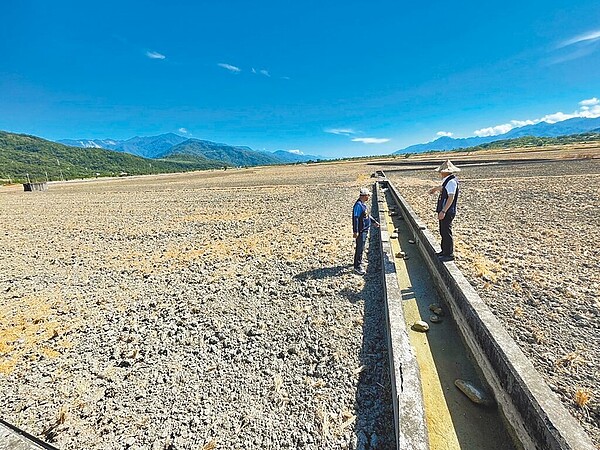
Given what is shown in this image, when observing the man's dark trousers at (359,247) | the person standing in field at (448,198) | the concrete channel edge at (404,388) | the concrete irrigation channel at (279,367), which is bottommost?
the concrete irrigation channel at (279,367)

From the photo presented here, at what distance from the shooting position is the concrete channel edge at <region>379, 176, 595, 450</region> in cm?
249

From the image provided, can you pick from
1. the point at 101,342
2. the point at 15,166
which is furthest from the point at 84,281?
the point at 15,166

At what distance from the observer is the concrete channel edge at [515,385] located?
2.49 metres

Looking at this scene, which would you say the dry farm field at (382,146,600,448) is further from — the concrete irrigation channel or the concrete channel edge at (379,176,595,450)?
the concrete irrigation channel

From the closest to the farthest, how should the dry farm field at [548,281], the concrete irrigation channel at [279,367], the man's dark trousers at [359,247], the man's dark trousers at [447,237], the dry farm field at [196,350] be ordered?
the concrete irrigation channel at [279,367] < the dry farm field at [196,350] < the dry farm field at [548,281] < the man's dark trousers at [447,237] < the man's dark trousers at [359,247]

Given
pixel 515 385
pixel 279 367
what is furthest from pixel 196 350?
pixel 515 385

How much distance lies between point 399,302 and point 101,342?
4794mm

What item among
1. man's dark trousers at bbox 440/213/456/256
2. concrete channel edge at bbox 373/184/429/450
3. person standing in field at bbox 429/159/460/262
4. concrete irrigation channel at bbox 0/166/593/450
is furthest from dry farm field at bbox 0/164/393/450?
person standing in field at bbox 429/159/460/262

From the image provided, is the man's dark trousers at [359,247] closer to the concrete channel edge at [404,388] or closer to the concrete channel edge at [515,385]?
the concrete channel edge at [404,388]

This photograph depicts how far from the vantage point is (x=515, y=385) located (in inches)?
120

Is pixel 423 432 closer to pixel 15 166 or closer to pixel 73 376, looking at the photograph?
pixel 73 376

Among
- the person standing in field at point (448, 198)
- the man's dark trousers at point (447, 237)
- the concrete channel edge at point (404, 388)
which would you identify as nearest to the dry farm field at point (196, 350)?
the concrete channel edge at point (404, 388)

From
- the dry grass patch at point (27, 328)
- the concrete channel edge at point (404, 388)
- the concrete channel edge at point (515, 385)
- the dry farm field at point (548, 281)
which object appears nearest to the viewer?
the concrete channel edge at point (515, 385)

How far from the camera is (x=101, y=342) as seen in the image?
190 inches
